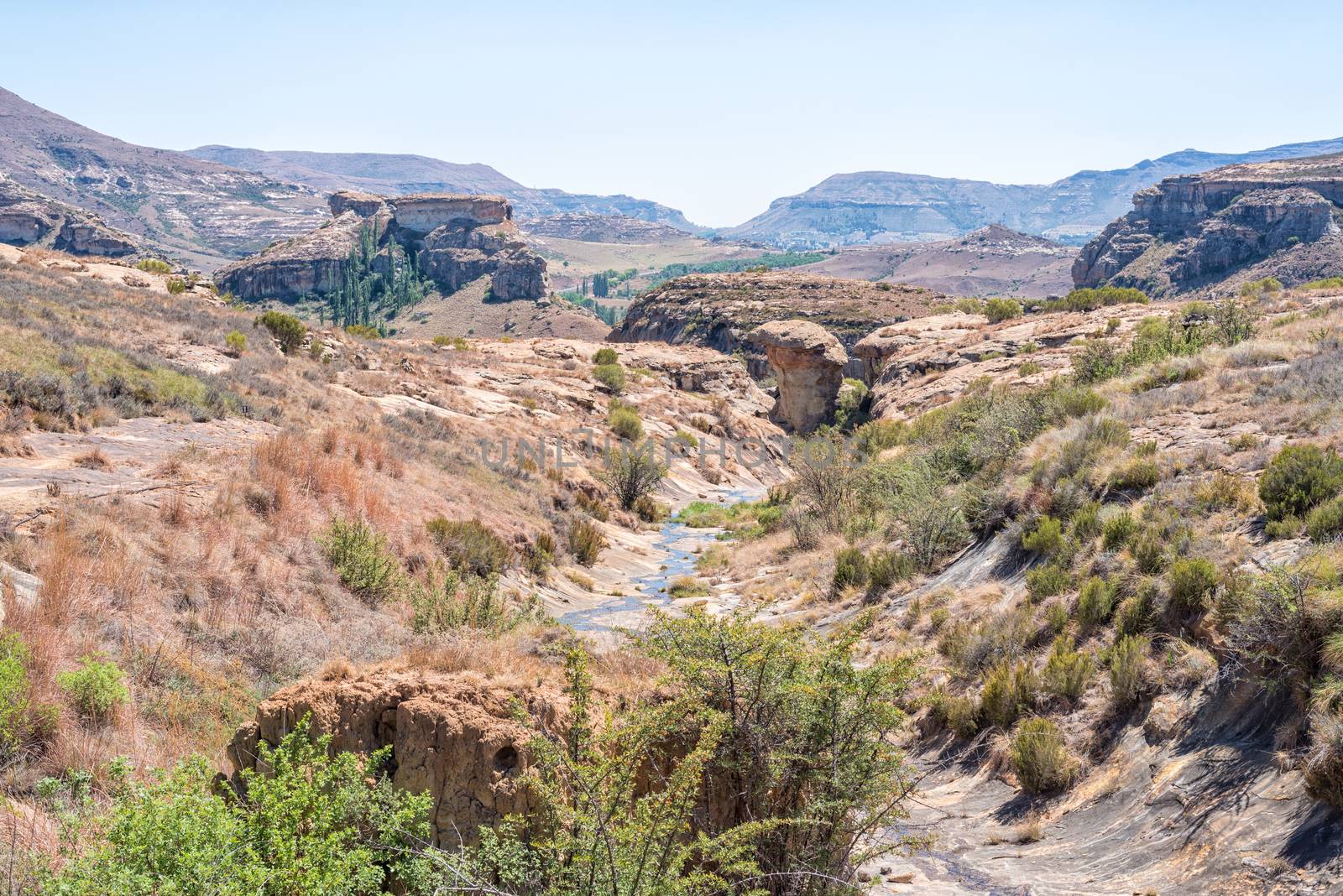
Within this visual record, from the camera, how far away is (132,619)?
23.3 ft

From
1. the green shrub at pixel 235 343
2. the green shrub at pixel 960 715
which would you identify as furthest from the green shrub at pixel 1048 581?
the green shrub at pixel 235 343

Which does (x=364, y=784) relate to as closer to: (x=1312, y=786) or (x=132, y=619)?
(x=132, y=619)

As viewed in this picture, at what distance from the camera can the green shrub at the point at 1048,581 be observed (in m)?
8.83

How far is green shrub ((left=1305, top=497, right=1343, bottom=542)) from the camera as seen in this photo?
23.1ft

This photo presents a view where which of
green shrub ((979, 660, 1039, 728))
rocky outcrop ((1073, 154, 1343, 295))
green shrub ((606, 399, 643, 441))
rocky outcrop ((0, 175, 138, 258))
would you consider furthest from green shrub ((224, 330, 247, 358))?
rocky outcrop ((0, 175, 138, 258))

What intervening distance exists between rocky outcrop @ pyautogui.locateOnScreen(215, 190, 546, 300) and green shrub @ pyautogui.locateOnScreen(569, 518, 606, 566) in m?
128

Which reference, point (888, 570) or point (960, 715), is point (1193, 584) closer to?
point (960, 715)

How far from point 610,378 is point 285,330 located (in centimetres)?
1353

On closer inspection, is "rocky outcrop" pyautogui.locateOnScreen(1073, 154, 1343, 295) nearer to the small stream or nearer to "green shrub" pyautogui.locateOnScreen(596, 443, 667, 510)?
"green shrub" pyautogui.locateOnScreen(596, 443, 667, 510)

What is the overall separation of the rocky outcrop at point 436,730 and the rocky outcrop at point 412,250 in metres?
141

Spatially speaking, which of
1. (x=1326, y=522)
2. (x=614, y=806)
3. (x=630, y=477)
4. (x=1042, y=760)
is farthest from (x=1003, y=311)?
(x=614, y=806)

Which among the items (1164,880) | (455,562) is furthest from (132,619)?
(1164,880)

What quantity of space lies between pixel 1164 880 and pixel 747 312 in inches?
A: 2733

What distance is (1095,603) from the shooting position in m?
8.05
